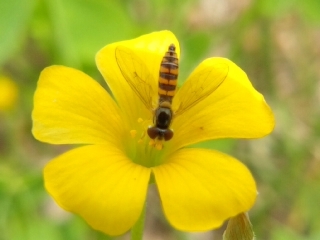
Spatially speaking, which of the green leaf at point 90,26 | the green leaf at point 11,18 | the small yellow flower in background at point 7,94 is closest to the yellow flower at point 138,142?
the green leaf at point 11,18

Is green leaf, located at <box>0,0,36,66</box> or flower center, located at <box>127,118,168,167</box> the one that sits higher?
green leaf, located at <box>0,0,36,66</box>

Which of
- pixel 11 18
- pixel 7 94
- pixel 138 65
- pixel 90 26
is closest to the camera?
pixel 138 65

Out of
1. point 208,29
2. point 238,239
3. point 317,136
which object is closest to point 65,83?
point 238,239

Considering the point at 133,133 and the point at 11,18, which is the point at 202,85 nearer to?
the point at 133,133

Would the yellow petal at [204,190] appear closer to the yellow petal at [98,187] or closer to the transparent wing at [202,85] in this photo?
the yellow petal at [98,187]

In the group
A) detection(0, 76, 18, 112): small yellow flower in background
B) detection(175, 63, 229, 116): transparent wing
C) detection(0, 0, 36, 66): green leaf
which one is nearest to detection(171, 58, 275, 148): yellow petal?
detection(175, 63, 229, 116): transparent wing

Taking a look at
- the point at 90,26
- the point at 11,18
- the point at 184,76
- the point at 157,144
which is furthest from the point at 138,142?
the point at 90,26

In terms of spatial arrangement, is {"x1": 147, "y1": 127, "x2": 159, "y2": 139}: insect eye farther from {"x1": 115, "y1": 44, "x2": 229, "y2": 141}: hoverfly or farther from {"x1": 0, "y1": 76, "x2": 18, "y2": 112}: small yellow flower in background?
{"x1": 0, "y1": 76, "x2": 18, "y2": 112}: small yellow flower in background
